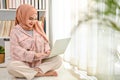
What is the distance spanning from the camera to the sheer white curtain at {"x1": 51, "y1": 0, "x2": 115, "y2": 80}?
84.0 inches

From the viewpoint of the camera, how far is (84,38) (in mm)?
2611

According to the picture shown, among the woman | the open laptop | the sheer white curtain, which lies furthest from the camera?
the woman

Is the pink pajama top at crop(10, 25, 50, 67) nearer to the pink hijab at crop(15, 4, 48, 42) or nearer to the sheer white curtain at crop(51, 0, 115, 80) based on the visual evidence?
the pink hijab at crop(15, 4, 48, 42)

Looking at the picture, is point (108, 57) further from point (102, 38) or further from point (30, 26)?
point (30, 26)

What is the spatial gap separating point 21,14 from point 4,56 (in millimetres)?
835

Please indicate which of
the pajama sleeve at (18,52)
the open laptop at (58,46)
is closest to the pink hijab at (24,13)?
the pajama sleeve at (18,52)

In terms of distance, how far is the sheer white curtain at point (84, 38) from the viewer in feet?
7.00

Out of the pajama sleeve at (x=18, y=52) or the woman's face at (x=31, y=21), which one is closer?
the pajama sleeve at (x=18, y=52)

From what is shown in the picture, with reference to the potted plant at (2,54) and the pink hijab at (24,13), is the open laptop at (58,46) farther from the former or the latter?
the potted plant at (2,54)

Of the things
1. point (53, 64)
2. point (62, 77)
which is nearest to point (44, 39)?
point (53, 64)

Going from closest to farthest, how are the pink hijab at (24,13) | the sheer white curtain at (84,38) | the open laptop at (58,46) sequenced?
1. the sheer white curtain at (84,38)
2. the open laptop at (58,46)
3. the pink hijab at (24,13)

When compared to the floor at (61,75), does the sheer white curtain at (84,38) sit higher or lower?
higher

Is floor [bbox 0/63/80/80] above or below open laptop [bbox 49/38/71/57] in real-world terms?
below

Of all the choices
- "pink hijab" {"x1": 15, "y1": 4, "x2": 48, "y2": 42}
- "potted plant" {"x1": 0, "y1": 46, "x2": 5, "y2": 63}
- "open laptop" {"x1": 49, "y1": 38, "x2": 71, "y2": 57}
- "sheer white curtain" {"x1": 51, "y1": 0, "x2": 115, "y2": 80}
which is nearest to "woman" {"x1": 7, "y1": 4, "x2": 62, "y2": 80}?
"pink hijab" {"x1": 15, "y1": 4, "x2": 48, "y2": 42}
